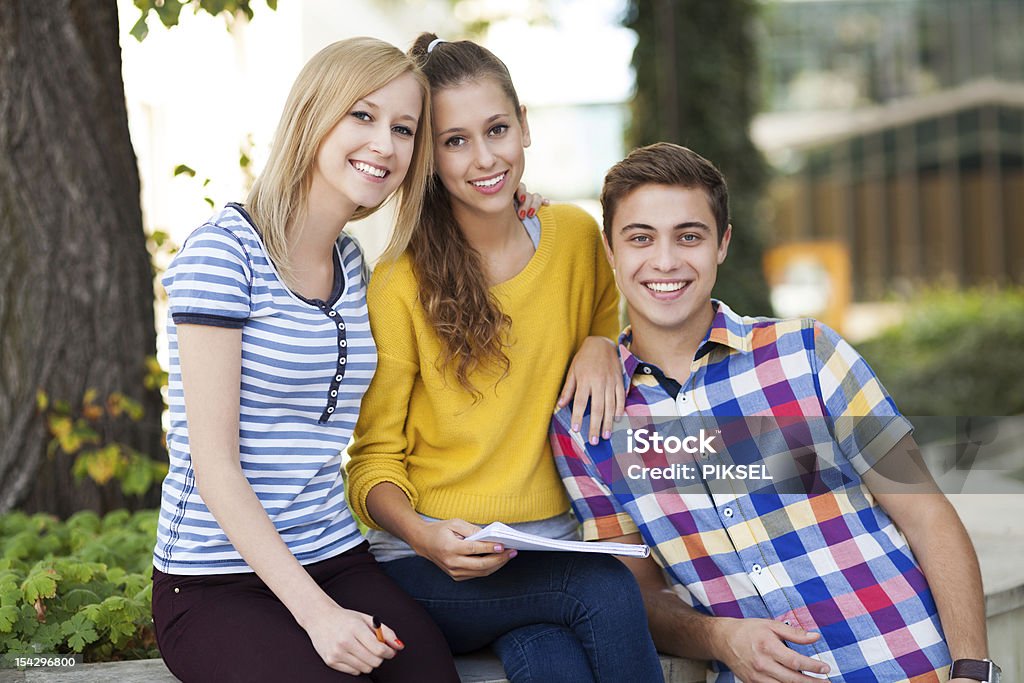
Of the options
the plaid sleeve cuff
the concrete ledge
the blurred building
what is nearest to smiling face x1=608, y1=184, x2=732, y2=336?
the plaid sleeve cuff

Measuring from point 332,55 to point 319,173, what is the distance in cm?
26

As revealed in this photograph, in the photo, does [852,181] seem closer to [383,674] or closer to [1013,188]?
[1013,188]

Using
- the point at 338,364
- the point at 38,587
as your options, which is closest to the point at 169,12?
the point at 338,364

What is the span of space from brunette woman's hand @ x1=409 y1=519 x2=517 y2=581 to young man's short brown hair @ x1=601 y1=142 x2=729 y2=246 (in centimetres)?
87

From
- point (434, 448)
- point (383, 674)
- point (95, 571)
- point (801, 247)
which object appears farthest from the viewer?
point (801, 247)

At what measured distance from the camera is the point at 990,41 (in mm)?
18953

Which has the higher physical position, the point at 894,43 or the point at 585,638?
the point at 894,43

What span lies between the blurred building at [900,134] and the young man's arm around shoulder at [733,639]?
1691 centimetres

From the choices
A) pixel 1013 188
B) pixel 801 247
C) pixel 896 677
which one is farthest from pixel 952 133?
pixel 896 677

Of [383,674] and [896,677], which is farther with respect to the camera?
[896,677]

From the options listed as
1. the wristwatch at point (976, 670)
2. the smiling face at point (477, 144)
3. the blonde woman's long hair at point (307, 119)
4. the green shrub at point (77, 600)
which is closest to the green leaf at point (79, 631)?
the green shrub at point (77, 600)

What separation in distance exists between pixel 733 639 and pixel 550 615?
408 mm

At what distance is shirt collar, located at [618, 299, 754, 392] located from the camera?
2561mm

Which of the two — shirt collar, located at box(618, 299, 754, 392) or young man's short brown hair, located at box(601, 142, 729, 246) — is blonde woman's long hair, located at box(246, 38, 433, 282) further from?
shirt collar, located at box(618, 299, 754, 392)
